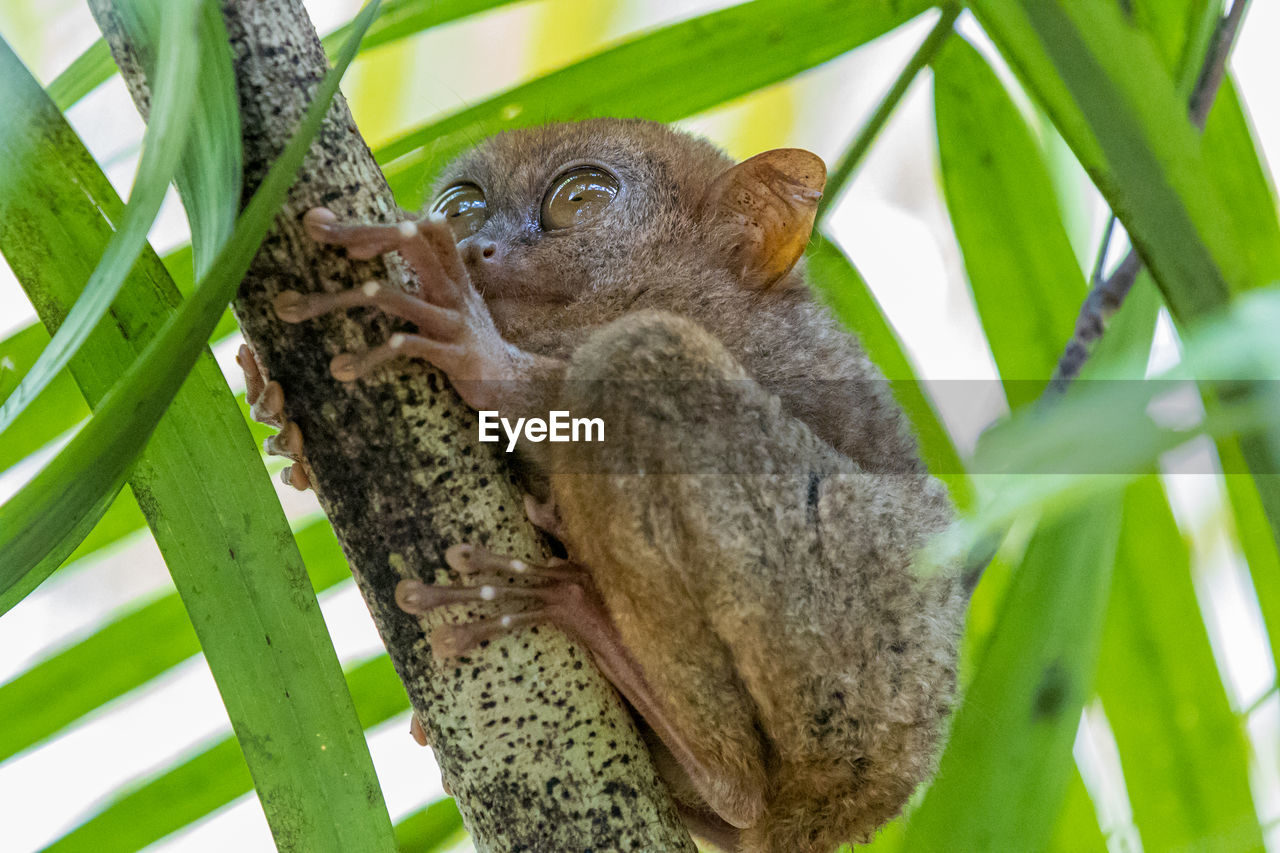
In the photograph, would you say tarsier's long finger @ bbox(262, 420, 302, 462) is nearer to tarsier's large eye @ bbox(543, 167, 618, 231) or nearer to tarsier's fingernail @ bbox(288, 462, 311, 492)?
tarsier's fingernail @ bbox(288, 462, 311, 492)

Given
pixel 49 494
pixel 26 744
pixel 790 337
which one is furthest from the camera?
pixel 790 337

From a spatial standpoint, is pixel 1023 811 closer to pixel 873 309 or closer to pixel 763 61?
pixel 873 309

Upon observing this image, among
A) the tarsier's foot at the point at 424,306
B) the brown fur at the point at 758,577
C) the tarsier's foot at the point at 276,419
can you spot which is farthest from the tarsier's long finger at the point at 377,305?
the brown fur at the point at 758,577

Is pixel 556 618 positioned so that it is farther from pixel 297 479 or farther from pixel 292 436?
pixel 297 479

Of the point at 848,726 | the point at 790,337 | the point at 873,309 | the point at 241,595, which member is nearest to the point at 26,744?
the point at 241,595

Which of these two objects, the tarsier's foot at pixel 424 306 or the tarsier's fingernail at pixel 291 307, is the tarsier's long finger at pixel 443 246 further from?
the tarsier's fingernail at pixel 291 307
